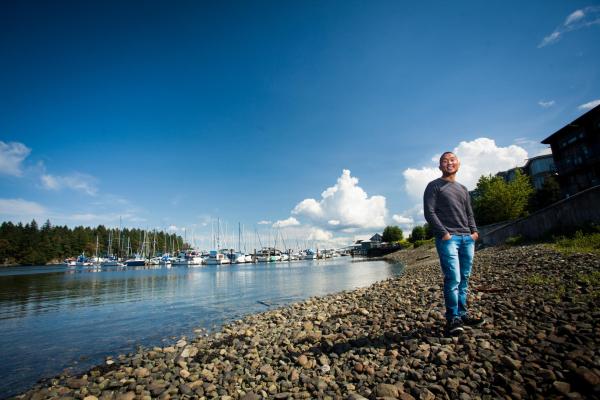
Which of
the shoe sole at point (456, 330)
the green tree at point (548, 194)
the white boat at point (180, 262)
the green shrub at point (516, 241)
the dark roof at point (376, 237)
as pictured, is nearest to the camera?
the shoe sole at point (456, 330)

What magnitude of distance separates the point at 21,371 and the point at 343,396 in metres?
10.1

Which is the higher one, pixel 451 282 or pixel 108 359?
pixel 451 282

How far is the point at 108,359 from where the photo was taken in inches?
361

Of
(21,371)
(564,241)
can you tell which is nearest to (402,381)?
(21,371)

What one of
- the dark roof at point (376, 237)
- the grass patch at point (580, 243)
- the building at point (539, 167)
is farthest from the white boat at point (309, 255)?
the grass patch at point (580, 243)

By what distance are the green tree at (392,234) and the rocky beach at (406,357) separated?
12390 centimetres

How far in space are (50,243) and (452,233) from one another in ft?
556

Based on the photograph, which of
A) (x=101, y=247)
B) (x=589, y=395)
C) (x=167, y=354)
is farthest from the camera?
(x=101, y=247)

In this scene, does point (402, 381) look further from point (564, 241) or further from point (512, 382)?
point (564, 241)

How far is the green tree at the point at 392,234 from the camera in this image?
128250mm

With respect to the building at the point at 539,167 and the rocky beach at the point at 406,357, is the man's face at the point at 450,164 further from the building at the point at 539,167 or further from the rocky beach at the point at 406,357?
the building at the point at 539,167

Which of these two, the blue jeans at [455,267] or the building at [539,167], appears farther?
the building at [539,167]

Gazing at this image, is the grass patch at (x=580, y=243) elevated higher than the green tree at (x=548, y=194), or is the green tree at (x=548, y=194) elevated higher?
the green tree at (x=548, y=194)

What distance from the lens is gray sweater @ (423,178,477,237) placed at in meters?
5.41
